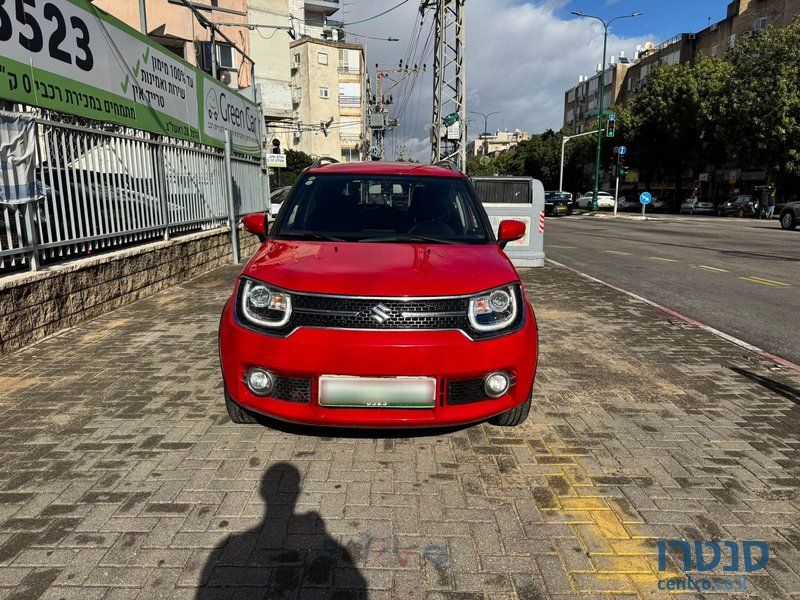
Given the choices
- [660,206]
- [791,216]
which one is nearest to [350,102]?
[660,206]

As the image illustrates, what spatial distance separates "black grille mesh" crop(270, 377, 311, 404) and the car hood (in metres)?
0.50

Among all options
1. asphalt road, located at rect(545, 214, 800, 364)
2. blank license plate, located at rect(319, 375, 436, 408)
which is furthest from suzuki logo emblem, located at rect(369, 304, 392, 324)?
asphalt road, located at rect(545, 214, 800, 364)

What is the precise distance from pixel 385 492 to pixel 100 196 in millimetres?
5765

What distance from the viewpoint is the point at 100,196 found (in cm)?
673

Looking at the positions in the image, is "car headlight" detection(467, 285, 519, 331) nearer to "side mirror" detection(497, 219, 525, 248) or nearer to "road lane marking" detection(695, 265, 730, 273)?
"side mirror" detection(497, 219, 525, 248)

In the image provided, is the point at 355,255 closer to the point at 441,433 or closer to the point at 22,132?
the point at 441,433

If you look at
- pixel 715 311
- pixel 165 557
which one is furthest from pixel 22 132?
pixel 715 311

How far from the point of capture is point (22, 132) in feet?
17.4

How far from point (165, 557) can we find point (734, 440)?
3407 mm

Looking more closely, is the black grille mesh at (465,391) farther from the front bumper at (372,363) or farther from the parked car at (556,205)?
the parked car at (556,205)

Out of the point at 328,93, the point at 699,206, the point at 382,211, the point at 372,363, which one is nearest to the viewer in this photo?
the point at 372,363

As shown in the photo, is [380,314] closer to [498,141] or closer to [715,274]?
[715,274]

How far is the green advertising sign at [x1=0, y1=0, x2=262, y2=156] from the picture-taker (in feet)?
17.8

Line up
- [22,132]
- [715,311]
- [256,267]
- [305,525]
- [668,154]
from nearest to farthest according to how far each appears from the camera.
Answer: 1. [305,525]
2. [256,267]
3. [22,132]
4. [715,311]
5. [668,154]
